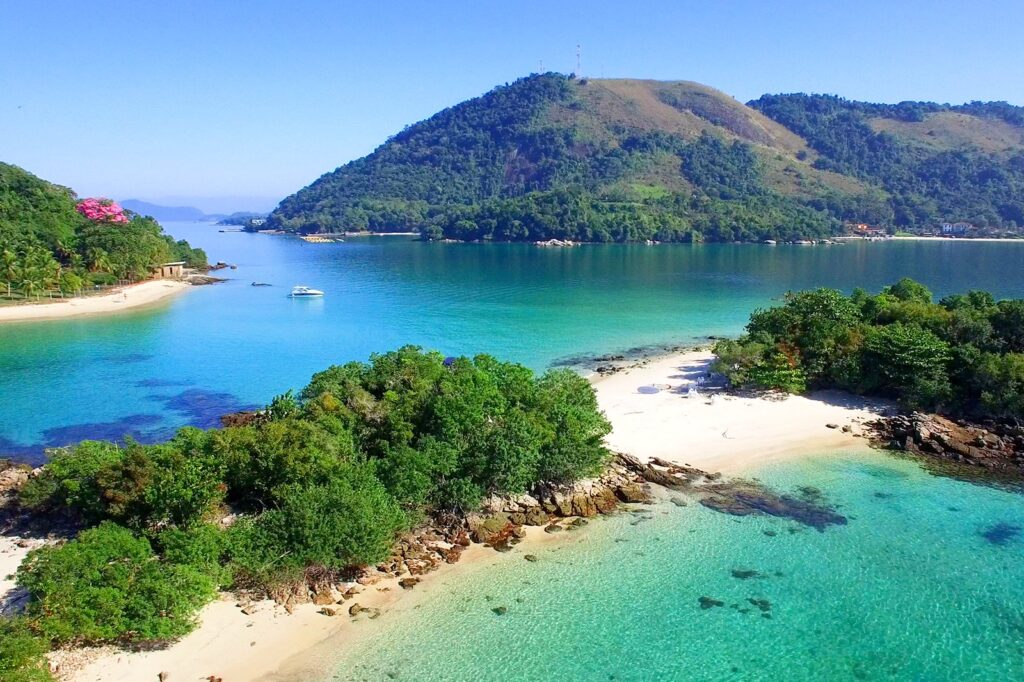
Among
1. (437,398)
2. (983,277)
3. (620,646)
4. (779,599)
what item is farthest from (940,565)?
(983,277)

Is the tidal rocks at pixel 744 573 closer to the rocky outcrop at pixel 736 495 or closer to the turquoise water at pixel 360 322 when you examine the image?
the rocky outcrop at pixel 736 495

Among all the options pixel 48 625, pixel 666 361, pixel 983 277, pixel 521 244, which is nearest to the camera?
pixel 48 625

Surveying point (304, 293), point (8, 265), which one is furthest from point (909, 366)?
point (8, 265)

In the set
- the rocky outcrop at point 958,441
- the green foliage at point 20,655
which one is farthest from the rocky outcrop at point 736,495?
the green foliage at point 20,655

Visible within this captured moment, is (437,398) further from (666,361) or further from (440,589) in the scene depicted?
(666,361)

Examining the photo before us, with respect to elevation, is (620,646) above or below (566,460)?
below
